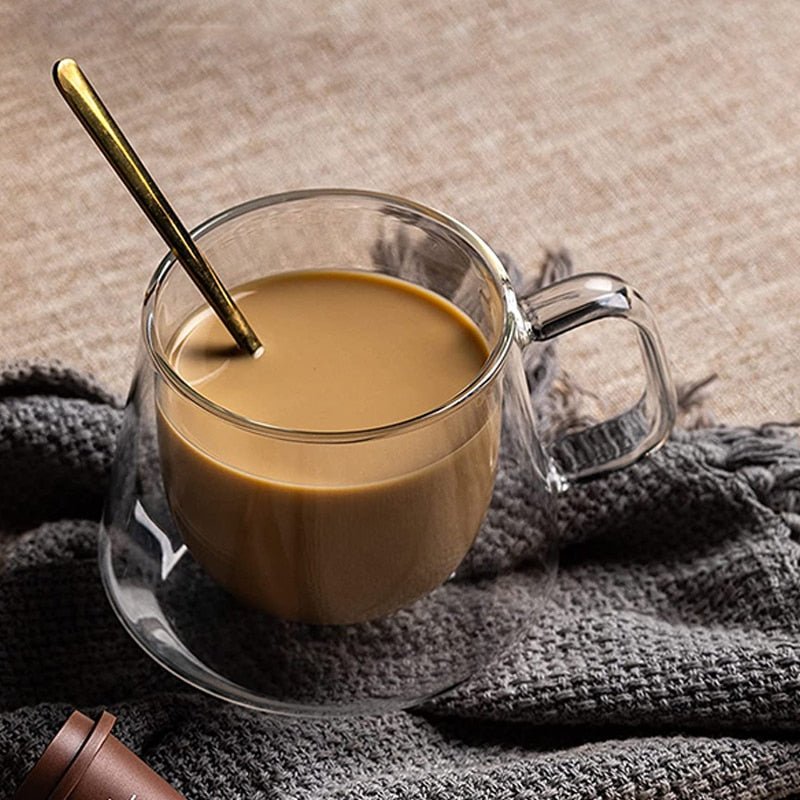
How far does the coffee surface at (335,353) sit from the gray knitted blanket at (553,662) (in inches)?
6.7

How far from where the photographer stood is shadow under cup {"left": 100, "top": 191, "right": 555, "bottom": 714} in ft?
2.35

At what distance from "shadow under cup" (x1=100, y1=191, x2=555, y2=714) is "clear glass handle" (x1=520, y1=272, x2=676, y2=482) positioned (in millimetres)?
27

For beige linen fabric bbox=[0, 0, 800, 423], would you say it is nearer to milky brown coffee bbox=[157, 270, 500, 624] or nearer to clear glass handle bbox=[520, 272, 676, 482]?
clear glass handle bbox=[520, 272, 676, 482]

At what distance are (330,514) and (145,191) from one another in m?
0.17

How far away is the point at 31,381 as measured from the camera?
0.90 meters

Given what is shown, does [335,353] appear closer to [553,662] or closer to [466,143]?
[553,662]

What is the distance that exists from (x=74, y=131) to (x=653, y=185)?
460mm

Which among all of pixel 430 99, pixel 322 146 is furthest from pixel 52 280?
pixel 430 99

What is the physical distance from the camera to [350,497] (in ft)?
2.33

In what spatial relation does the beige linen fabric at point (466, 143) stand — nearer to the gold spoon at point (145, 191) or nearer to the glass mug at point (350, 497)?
the glass mug at point (350, 497)

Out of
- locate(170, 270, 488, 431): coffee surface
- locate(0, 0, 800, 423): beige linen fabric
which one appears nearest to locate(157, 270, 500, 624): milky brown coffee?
locate(170, 270, 488, 431): coffee surface

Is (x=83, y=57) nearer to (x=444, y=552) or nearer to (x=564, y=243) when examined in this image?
(x=564, y=243)

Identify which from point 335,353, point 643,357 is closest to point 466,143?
point 643,357

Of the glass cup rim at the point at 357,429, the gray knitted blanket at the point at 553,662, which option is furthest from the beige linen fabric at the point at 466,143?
the glass cup rim at the point at 357,429
